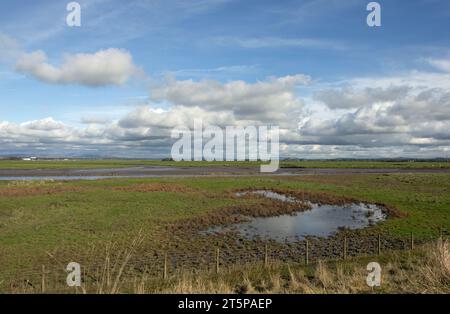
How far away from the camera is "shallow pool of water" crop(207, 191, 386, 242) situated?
90.8 feet

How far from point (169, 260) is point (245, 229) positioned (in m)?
10.2

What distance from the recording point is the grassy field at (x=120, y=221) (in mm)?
20886

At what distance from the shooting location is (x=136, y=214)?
111ft

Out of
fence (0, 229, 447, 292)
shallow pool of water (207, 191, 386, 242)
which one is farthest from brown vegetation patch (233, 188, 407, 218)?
fence (0, 229, 447, 292)

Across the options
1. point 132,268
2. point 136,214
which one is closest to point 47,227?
point 136,214

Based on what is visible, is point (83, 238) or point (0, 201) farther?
point (0, 201)

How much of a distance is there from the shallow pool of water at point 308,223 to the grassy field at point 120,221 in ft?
6.99

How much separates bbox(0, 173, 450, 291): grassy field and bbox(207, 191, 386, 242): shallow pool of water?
2.13 m

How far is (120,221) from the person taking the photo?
30562 mm

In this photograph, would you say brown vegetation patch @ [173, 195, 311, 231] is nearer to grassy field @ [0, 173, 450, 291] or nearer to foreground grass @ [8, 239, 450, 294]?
grassy field @ [0, 173, 450, 291]

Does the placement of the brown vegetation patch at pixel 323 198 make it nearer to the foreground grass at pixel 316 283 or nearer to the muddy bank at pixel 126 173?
the foreground grass at pixel 316 283

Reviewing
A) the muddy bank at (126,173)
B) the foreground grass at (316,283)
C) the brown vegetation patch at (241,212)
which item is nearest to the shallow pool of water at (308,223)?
the brown vegetation patch at (241,212)

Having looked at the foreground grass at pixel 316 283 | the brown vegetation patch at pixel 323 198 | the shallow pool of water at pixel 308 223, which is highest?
the foreground grass at pixel 316 283
